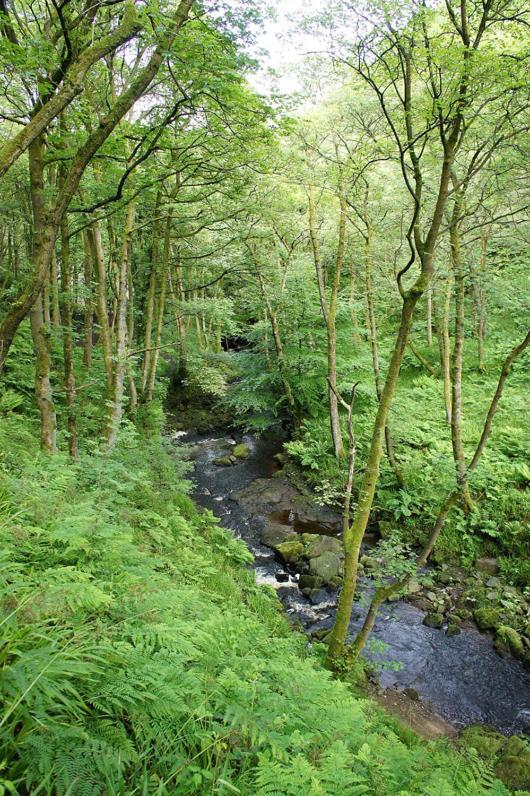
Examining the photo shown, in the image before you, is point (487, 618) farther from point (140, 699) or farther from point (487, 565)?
point (140, 699)

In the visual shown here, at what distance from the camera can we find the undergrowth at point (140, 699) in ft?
4.93

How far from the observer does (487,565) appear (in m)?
9.00

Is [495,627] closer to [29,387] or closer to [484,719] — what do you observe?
[484,719]

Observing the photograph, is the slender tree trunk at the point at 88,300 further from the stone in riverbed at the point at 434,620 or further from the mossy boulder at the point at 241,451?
the stone in riverbed at the point at 434,620

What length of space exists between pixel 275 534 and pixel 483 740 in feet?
20.0

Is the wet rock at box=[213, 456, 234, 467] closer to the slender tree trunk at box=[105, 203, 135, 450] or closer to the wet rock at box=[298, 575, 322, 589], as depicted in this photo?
the wet rock at box=[298, 575, 322, 589]

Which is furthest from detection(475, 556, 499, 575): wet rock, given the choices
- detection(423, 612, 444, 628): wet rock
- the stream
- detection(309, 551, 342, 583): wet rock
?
detection(309, 551, 342, 583): wet rock

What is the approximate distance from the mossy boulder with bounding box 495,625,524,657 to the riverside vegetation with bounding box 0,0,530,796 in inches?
1.3

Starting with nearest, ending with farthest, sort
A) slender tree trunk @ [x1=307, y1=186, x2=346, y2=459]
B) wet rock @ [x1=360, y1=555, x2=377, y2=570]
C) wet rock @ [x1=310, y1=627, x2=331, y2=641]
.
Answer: wet rock @ [x1=310, y1=627, x2=331, y2=641] < wet rock @ [x1=360, y1=555, x2=377, y2=570] < slender tree trunk @ [x1=307, y1=186, x2=346, y2=459]

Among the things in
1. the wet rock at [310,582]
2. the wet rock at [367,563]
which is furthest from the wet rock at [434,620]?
the wet rock at [310,582]

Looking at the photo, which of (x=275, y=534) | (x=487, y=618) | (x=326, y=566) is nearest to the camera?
(x=487, y=618)

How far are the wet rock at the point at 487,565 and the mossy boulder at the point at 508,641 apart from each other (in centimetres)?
159

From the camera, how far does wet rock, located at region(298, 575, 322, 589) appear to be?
880 centimetres

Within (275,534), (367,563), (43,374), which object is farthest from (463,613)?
(43,374)
